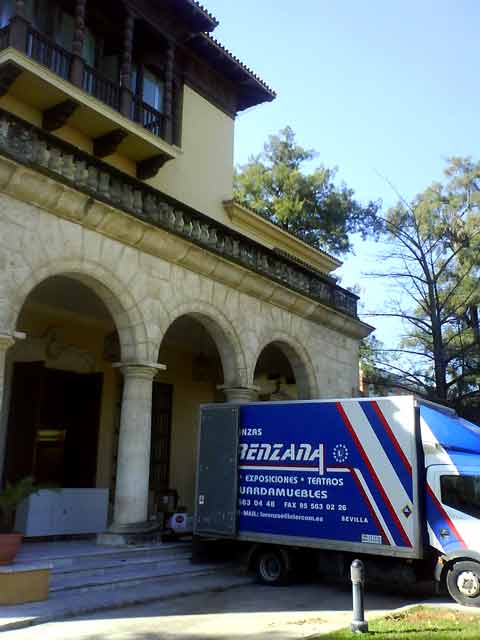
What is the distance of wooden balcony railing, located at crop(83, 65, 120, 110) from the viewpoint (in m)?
14.0

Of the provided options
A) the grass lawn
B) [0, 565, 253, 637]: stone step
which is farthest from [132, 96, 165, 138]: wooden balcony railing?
the grass lawn

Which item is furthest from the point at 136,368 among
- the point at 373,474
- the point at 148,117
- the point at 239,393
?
the point at 148,117

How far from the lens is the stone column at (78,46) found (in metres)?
13.2

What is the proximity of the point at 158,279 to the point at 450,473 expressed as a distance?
245 inches

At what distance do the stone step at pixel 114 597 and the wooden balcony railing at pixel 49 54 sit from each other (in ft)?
31.8

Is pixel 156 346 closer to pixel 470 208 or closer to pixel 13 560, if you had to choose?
pixel 13 560

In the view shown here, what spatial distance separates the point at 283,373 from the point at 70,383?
731 centimetres

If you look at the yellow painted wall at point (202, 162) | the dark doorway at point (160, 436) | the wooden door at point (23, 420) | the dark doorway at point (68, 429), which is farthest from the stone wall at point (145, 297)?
the yellow painted wall at point (202, 162)

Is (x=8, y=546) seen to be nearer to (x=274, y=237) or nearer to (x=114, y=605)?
(x=114, y=605)

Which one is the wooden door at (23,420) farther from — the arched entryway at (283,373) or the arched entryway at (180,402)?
the arched entryway at (283,373)

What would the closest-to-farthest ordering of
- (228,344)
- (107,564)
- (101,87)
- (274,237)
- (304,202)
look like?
(107,564), (228,344), (101,87), (274,237), (304,202)

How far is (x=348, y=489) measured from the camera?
34.7 feet

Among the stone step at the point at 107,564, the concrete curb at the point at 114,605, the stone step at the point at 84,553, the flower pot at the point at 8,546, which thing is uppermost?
the flower pot at the point at 8,546

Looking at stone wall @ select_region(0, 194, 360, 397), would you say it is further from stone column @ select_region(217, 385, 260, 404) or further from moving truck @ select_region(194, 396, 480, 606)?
moving truck @ select_region(194, 396, 480, 606)
